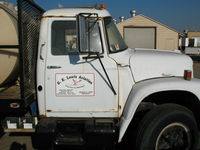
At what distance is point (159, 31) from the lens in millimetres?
21281

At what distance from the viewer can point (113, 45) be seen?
3.13 m

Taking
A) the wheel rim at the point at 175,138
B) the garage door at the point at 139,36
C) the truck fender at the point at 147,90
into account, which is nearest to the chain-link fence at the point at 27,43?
the truck fender at the point at 147,90

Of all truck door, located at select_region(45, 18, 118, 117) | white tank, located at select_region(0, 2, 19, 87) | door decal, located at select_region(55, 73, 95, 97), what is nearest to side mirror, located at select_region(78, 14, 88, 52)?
truck door, located at select_region(45, 18, 118, 117)

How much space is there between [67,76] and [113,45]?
2.87ft

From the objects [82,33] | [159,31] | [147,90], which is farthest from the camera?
[159,31]

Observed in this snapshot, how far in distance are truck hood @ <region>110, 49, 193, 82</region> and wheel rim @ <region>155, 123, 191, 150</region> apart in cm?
81

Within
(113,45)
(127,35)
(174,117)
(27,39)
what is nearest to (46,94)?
(27,39)

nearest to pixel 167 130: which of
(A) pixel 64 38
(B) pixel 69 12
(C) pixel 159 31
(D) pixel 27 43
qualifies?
(A) pixel 64 38

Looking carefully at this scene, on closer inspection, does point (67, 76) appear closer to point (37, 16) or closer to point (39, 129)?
point (39, 129)

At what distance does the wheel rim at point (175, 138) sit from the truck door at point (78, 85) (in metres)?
0.78

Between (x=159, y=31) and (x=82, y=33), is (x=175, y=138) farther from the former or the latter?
(x=159, y=31)

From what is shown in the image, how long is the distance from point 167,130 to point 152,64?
1012mm

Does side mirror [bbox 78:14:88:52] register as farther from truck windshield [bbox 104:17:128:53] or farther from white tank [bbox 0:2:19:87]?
white tank [bbox 0:2:19:87]

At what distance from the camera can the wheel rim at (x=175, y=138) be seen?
114 inches
